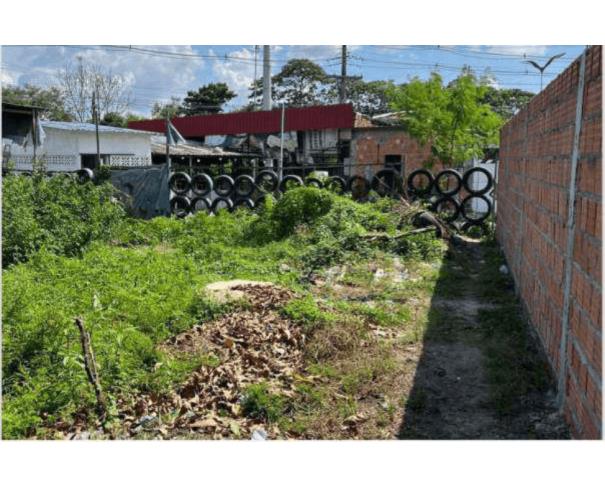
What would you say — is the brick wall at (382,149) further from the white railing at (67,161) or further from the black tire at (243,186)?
the white railing at (67,161)

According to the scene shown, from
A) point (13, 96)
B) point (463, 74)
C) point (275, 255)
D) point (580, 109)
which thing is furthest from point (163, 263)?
point (13, 96)

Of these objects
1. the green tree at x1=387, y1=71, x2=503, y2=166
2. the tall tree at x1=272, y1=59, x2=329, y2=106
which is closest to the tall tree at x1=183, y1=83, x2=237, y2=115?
the tall tree at x1=272, y1=59, x2=329, y2=106

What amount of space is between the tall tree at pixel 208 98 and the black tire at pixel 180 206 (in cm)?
3150

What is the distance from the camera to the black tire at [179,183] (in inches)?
625

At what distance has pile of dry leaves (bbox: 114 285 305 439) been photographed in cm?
356

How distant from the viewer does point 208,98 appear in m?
46.0

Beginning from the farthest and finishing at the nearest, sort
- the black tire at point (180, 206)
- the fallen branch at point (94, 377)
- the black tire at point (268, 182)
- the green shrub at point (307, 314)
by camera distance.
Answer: the black tire at point (268, 182) < the black tire at point (180, 206) < the green shrub at point (307, 314) < the fallen branch at point (94, 377)

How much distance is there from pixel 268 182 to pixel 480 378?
40.6ft

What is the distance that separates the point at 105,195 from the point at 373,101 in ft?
127

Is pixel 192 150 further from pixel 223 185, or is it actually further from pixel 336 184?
pixel 336 184

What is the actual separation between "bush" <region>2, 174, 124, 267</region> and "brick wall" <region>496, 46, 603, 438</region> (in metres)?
6.41

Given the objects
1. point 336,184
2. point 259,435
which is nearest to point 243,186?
point 336,184

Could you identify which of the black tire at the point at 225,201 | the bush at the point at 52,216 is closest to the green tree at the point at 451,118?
the black tire at the point at 225,201

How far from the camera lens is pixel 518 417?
3.63 m
